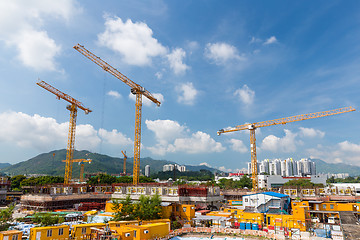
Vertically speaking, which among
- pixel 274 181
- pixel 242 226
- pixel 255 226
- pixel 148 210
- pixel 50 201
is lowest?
pixel 274 181

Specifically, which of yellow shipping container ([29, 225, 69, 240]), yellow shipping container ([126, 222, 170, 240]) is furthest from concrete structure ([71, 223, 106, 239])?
yellow shipping container ([126, 222, 170, 240])

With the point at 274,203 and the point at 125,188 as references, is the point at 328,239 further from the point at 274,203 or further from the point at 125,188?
the point at 125,188

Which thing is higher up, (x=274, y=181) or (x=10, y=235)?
(x=10, y=235)

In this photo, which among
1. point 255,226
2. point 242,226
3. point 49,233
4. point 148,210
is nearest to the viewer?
point 49,233

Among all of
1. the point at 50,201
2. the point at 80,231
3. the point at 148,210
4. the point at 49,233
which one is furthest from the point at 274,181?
the point at 49,233

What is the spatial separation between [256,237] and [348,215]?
55.8 feet

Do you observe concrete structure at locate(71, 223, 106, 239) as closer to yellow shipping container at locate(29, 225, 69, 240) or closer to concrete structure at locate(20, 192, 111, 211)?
yellow shipping container at locate(29, 225, 69, 240)

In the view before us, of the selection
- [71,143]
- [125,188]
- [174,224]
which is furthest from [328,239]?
[71,143]

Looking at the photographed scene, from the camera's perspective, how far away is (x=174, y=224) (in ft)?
114

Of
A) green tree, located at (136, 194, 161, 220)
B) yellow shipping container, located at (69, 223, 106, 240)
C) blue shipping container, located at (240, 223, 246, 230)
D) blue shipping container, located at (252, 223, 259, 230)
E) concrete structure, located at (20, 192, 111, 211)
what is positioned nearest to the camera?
yellow shipping container, located at (69, 223, 106, 240)

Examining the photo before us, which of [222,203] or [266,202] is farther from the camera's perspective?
[222,203]

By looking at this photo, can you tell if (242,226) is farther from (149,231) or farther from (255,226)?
(149,231)

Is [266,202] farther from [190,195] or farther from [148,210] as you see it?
[148,210]

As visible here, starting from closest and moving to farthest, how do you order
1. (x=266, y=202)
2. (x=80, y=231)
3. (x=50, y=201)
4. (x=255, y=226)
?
(x=80, y=231)
(x=255, y=226)
(x=266, y=202)
(x=50, y=201)
